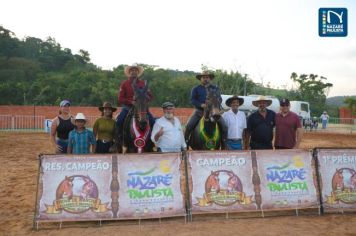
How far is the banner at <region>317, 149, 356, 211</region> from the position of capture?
269 inches

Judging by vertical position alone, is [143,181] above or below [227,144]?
below

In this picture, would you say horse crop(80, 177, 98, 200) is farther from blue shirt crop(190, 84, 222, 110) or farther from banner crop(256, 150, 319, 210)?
banner crop(256, 150, 319, 210)

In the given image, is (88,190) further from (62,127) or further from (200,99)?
(200,99)

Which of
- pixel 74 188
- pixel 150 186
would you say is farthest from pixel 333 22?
pixel 74 188

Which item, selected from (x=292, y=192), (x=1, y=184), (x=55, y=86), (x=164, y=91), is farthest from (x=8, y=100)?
(x=292, y=192)

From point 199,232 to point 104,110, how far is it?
3371 mm

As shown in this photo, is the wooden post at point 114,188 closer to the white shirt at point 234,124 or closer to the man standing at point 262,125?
the white shirt at point 234,124

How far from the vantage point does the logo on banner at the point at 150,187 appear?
6.28 meters

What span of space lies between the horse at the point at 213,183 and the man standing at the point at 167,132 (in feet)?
3.12

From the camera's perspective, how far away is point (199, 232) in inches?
224

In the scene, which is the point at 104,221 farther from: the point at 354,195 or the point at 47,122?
the point at 47,122

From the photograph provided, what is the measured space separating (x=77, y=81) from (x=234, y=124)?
42064 millimetres

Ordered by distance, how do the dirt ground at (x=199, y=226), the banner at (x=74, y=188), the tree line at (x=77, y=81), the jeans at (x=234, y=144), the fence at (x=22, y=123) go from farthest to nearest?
1. the tree line at (x=77, y=81)
2. the fence at (x=22, y=123)
3. the jeans at (x=234, y=144)
4. the banner at (x=74, y=188)
5. the dirt ground at (x=199, y=226)

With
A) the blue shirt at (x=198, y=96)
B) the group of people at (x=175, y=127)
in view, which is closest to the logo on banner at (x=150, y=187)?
the group of people at (x=175, y=127)
